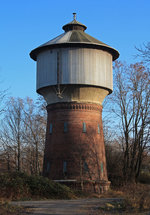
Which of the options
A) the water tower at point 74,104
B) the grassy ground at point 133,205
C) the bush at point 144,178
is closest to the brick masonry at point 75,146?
the water tower at point 74,104

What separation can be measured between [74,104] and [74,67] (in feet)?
7.55

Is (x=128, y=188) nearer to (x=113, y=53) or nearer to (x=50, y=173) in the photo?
(x=50, y=173)

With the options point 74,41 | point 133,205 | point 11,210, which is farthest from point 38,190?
point 74,41

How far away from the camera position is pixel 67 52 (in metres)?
22.5

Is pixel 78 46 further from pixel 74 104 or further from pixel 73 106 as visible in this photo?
pixel 73 106

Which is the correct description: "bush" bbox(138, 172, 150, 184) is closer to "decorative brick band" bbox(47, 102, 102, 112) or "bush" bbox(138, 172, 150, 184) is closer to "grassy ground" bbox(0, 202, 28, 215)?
"decorative brick band" bbox(47, 102, 102, 112)

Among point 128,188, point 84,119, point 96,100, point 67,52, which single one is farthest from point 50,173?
point 128,188

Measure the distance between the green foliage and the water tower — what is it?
389 centimetres

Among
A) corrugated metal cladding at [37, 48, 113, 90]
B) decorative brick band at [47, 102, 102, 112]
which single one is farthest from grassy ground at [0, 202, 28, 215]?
Answer: decorative brick band at [47, 102, 102, 112]

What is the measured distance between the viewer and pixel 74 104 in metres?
22.9

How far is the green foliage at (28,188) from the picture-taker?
16.5 m

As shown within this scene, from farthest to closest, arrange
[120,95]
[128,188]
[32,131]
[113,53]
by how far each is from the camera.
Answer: [32,131] → [120,95] → [113,53] → [128,188]

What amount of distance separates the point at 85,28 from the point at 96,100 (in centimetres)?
553

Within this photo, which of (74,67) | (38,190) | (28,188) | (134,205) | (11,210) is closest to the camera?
(11,210)
